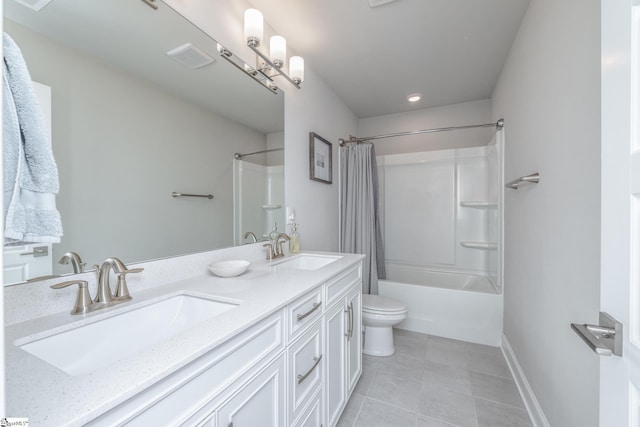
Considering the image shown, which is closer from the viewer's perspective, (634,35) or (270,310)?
(634,35)

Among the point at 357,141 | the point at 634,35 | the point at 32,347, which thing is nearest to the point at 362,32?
the point at 357,141

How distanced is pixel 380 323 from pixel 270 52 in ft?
6.75

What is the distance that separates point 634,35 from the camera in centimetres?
50

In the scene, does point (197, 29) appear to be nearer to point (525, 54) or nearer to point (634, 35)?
point (634, 35)

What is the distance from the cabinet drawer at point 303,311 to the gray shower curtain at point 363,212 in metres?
1.49

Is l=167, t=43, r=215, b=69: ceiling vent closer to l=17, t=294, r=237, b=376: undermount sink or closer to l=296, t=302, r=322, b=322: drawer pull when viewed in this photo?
l=17, t=294, r=237, b=376: undermount sink

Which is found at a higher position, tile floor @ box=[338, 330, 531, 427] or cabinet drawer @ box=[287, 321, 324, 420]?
cabinet drawer @ box=[287, 321, 324, 420]

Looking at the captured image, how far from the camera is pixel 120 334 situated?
0.80 meters

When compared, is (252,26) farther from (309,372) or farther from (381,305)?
(381,305)

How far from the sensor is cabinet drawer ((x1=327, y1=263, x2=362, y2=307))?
131cm

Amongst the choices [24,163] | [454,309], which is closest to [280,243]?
[24,163]

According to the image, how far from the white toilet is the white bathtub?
414 mm

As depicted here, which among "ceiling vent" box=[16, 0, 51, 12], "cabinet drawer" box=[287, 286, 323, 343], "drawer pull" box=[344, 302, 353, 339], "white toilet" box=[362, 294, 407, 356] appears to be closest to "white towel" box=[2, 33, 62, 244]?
"ceiling vent" box=[16, 0, 51, 12]

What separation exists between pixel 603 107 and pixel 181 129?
1.41 metres
